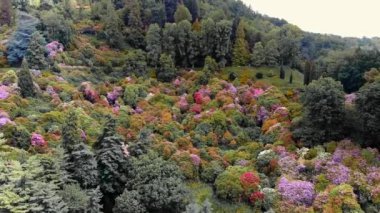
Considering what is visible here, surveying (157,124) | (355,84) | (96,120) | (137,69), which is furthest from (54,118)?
(355,84)

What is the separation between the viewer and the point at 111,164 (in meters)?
30.3

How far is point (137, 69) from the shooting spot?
55.6 m

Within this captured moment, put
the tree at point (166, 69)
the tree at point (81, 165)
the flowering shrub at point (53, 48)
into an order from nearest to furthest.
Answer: the tree at point (81, 165) < the flowering shrub at point (53, 48) < the tree at point (166, 69)

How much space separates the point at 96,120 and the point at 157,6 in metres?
33.5

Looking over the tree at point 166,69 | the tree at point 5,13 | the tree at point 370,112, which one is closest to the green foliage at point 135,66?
the tree at point 166,69

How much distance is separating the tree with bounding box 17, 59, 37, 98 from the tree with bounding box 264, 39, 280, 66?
105 feet

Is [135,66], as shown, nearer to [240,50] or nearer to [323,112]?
[240,50]

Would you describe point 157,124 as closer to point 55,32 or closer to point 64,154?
point 64,154

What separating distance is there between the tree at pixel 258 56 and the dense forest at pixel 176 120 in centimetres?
15

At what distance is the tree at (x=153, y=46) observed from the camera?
58659 millimetres

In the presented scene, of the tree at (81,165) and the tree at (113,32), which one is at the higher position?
the tree at (113,32)

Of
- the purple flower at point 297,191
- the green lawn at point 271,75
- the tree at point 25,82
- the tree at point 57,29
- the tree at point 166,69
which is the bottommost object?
the purple flower at point 297,191

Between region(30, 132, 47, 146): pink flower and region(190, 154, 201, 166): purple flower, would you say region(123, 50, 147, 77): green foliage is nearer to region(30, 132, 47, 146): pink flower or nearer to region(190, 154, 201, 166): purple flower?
region(190, 154, 201, 166): purple flower

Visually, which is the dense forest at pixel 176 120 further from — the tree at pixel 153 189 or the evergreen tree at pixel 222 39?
the evergreen tree at pixel 222 39
